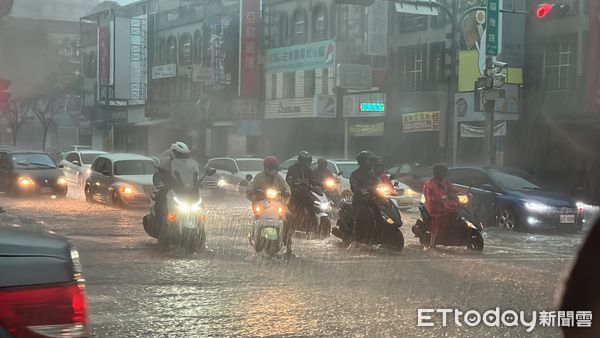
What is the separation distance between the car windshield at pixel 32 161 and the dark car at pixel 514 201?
12244 millimetres

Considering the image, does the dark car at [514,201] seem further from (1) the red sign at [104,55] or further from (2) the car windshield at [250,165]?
(1) the red sign at [104,55]

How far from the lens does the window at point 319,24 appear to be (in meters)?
38.5

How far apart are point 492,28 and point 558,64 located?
4.45 metres

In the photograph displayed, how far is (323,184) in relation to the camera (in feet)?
46.1

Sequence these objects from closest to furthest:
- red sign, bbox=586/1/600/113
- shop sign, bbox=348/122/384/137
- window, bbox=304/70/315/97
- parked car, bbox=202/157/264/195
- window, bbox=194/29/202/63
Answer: red sign, bbox=586/1/600/113 → parked car, bbox=202/157/264/195 → shop sign, bbox=348/122/384/137 → window, bbox=304/70/315/97 → window, bbox=194/29/202/63

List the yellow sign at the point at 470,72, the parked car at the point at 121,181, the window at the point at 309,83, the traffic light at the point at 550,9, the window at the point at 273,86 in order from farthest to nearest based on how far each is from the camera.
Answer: the window at the point at 273,86 < the window at the point at 309,83 < the yellow sign at the point at 470,72 < the parked car at the point at 121,181 < the traffic light at the point at 550,9

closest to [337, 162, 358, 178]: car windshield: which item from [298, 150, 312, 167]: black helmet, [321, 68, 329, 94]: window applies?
[298, 150, 312, 167]: black helmet

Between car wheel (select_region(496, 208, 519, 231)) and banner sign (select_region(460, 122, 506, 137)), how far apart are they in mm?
13492

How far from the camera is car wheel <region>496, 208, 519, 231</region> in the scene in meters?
15.7

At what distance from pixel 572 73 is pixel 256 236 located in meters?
19.4

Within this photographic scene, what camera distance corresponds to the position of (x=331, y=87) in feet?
125

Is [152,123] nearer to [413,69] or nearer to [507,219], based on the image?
[413,69]

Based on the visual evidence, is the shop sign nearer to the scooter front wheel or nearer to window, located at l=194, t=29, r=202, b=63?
window, located at l=194, t=29, r=202, b=63

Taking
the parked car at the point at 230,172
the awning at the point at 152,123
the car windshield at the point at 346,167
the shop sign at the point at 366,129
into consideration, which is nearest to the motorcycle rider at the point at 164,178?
the car windshield at the point at 346,167
